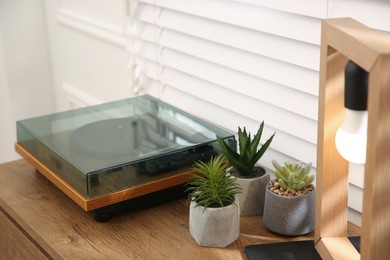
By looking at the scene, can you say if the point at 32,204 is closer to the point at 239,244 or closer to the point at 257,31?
the point at 239,244

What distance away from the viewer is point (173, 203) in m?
1.19

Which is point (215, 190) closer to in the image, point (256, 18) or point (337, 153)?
point (337, 153)

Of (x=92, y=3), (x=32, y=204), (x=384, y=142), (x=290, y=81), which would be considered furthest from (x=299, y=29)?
(x=92, y=3)

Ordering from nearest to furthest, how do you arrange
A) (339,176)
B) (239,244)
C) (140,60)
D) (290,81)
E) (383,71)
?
(383,71) → (339,176) → (239,244) → (290,81) → (140,60)

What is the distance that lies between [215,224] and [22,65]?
1221 mm

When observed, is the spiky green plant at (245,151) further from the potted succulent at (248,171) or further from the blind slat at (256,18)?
the blind slat at (256,18)

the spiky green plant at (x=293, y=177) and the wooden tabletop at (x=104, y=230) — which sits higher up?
the spiky green plant at (x=293, y=177)

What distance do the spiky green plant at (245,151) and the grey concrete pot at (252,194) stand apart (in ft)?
0.07

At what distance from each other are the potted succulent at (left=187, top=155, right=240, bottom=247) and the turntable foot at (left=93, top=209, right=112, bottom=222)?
0.53 ft

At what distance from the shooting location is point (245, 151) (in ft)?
3.61

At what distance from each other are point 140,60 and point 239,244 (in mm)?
660

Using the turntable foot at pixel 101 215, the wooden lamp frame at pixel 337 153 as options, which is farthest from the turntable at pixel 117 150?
Result: the wooden lamp frame at pixel 337 153

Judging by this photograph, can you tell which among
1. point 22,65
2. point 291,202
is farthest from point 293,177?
point 22,65

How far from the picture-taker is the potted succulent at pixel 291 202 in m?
1.04
